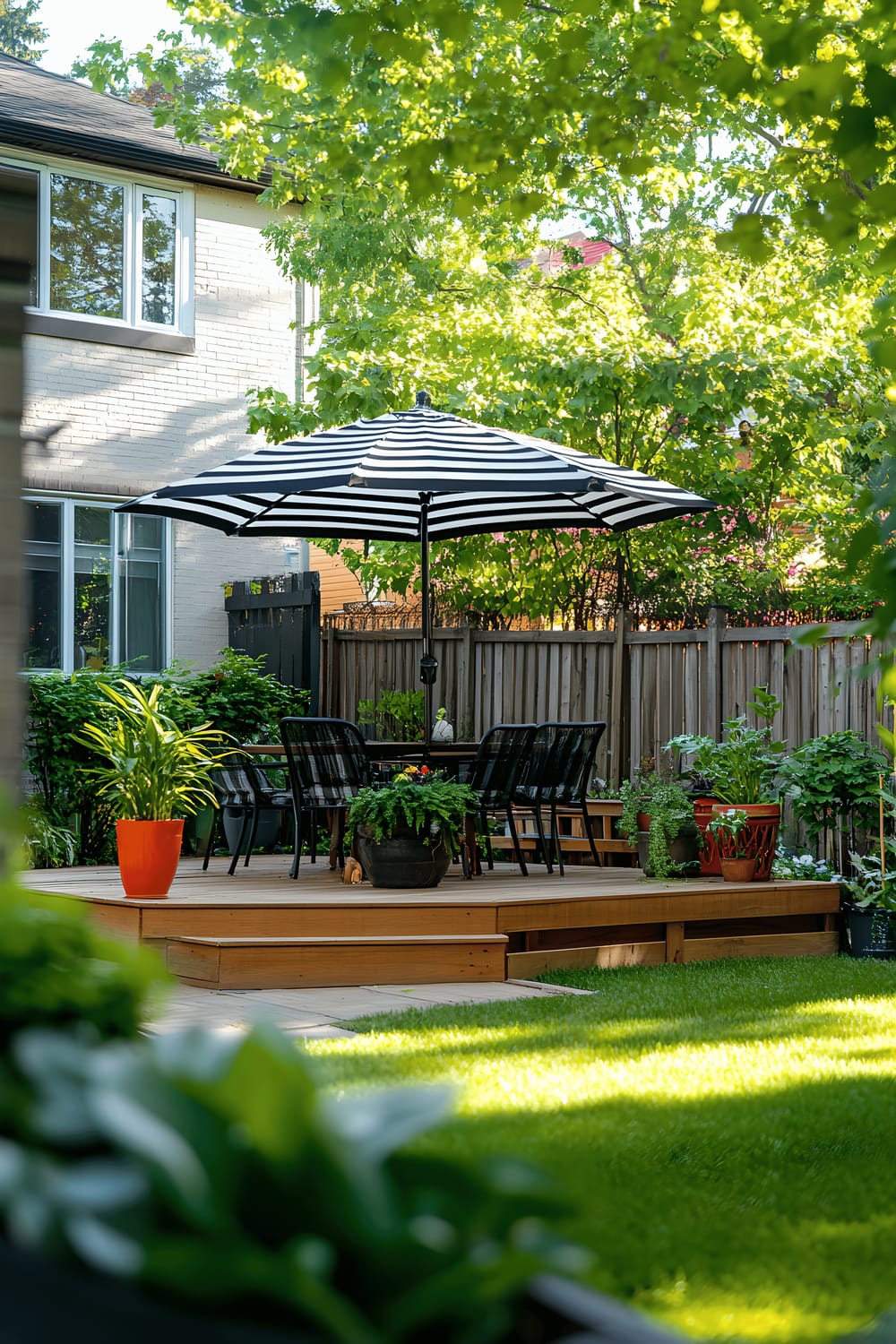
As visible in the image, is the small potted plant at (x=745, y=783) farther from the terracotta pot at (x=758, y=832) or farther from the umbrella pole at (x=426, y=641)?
the umbrella pole at (x=426, y=641)

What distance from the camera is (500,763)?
738 centimetres

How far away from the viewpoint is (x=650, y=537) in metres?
12.8

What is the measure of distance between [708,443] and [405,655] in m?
3.49

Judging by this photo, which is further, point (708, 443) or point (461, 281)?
point (461, 281)

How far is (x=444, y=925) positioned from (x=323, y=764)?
129 centimetres

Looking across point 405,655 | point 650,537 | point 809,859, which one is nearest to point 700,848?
point 809,859

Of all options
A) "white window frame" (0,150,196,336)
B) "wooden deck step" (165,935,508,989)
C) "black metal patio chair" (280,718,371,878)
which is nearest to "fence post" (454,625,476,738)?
"white window frame" (0,150,196,336)

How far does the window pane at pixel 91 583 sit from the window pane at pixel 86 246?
1.84m

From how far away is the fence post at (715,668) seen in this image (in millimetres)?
9977

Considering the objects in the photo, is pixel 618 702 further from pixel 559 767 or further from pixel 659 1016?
pixel 659 1016

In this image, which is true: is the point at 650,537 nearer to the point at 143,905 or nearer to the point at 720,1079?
the point at 143,905

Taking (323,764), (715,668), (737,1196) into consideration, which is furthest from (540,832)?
(737,1196)

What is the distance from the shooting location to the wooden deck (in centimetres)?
610

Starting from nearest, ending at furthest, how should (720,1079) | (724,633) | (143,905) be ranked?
(720,1079) → (143,905) → (724,633)
